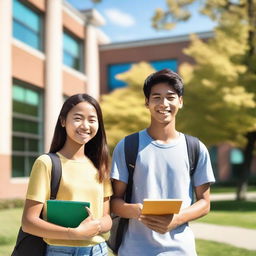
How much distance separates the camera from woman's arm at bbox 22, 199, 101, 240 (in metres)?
2.46

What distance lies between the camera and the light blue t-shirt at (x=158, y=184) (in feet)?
8.74

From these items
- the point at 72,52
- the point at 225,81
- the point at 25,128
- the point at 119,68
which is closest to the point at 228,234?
the point at 225,81

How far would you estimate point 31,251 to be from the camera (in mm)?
2592

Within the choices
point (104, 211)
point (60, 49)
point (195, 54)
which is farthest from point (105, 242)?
point (60, 49)

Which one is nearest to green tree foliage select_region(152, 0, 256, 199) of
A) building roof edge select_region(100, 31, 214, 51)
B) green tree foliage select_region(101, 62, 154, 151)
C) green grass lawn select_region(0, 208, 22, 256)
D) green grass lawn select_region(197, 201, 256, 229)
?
green tree foliage select_region(101, 62, 154, 151)

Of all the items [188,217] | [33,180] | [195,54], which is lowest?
[188,217]

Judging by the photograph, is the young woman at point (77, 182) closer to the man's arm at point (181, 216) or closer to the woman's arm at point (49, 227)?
the woman's arm at point (49, 227)

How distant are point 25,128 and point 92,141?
689 inches

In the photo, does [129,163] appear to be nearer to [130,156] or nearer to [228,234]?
[130,156]

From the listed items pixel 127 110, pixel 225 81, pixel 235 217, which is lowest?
pixel 235 217

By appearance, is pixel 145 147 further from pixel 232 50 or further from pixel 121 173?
pixel 232 50

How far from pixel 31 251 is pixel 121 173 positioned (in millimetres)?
670

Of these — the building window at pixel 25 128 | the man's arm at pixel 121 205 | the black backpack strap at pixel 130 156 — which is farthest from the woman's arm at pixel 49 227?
the building window at pixel 25 128

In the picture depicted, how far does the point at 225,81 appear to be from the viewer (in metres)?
15.5
